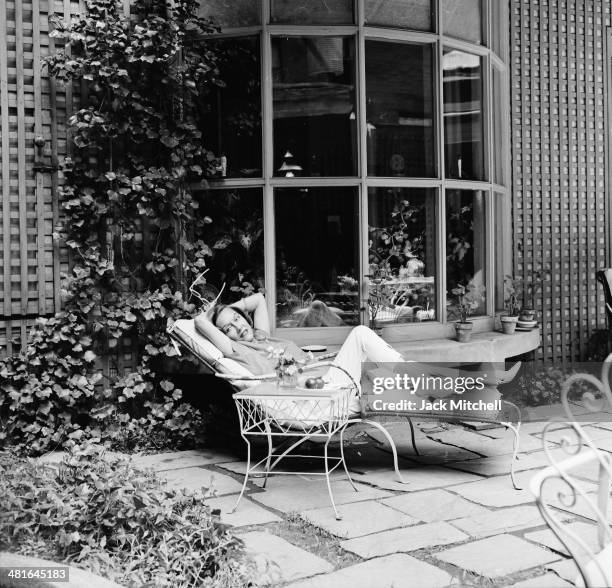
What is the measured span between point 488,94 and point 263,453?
3.40 meters

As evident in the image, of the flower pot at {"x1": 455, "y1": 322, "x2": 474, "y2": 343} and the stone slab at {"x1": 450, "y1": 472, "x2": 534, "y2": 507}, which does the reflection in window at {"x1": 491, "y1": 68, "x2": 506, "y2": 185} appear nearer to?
the flower pot at {"x1": 455, "y1": 322, "x2": 474, "y2": 343}

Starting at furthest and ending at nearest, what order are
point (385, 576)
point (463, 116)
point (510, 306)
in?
point (510, 306)
point (463, 116)
point (385, 576)

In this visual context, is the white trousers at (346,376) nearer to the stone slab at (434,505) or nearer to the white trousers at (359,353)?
the white trousers at (359,353)

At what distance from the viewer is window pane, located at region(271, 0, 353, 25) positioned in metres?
5.74

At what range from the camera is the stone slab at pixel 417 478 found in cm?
445

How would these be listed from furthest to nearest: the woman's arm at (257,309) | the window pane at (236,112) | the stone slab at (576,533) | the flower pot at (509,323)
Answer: the flower pot at (509,323) → the window pane at (236,112) → the woman's arm at (257,309) → the stone slab at (576,533)

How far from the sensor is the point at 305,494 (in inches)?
170

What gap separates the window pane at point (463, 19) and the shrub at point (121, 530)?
169 inches

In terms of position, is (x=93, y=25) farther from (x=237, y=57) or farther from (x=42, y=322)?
(x=42, y=322)


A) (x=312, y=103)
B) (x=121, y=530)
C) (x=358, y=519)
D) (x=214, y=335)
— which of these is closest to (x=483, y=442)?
(x=358, y=519)

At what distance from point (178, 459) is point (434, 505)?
176 centimetres

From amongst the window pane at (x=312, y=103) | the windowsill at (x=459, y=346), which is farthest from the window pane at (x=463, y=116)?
the windowsill at (x=459, y=346)

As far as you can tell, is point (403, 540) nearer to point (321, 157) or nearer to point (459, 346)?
point (459, 346)

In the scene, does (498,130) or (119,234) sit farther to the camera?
(498,130)
